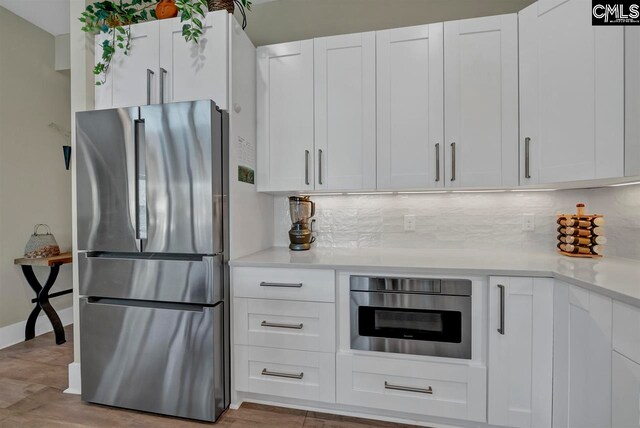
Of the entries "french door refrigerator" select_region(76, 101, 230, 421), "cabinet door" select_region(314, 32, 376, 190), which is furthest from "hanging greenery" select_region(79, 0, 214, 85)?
"cabinet door" select_region(314, 32, 376, 190)

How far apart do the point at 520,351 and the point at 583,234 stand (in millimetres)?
889

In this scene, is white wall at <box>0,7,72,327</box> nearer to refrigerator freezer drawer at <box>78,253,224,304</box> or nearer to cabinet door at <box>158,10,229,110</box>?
refrigerator freezer drawer at <box>78,253,224,304</box>

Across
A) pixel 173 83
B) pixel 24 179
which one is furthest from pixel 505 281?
pixel 24 179

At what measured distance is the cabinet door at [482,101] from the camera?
1.84 metres

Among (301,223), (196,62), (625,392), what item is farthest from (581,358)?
(196,62)

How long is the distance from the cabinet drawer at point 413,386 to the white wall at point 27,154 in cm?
317

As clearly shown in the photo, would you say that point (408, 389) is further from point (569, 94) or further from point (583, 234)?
point (569, 94)

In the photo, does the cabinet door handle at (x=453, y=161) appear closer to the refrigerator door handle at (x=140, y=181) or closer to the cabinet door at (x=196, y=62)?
the cabinet door at (x=196, y=62)

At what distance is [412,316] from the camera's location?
1681mm

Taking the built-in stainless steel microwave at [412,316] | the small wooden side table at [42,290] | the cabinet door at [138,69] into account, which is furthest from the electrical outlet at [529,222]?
the small wooden side table at [42,290]

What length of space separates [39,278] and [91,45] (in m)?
2.43

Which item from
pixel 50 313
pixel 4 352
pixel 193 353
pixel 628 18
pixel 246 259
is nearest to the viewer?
pixel 628 18

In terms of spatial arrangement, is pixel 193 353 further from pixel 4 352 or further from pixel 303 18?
pixel 303 18

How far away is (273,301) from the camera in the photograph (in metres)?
1.79
